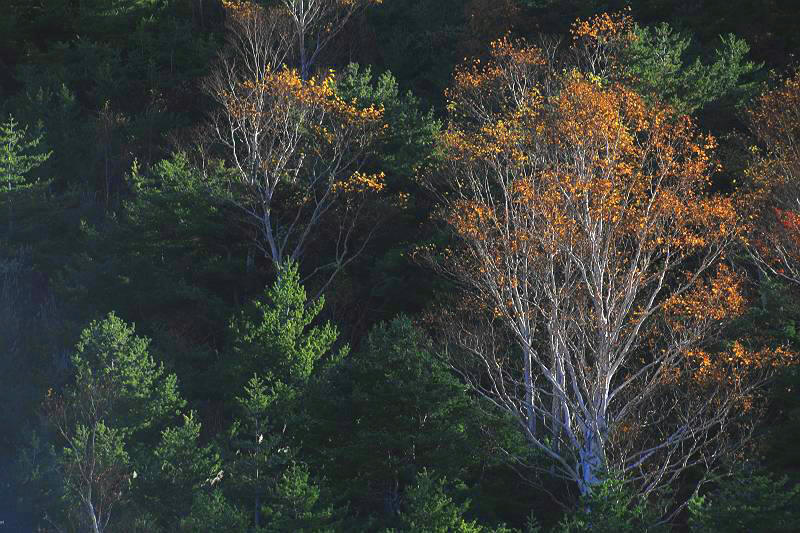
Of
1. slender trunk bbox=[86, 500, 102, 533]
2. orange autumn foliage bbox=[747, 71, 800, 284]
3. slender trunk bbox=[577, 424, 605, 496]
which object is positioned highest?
orange autumn foliage bbox=[747, 71, 800, 284]

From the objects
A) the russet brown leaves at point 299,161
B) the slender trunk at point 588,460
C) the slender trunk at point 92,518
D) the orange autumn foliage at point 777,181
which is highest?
the orange autumn foliage at point 777,181

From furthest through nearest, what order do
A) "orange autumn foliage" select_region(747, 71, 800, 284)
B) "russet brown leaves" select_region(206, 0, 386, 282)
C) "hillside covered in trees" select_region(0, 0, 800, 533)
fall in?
"russet brown leaves" select_region(206, 0, 386, 282) → "orange autumn foliage" select_region(747, 71, 800, 284) → "hillside covered in trees" select_region(0, 0, 800, 533)

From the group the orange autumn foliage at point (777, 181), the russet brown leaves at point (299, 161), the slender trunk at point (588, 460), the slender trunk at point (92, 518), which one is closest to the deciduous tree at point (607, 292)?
the slender trunk at point (588, 460)

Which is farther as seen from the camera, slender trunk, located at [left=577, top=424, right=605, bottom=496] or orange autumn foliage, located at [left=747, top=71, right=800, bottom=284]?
orange autumn foliage, located at [left=747, top=71, right=800, bottom=284]

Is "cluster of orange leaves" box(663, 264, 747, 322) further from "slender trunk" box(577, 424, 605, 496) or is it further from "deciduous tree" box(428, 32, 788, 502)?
"slender trunk" box(577, 424, 605, 496)

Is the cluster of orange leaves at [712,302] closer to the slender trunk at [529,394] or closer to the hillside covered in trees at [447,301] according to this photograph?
the hillside covered in trees at [447,301]

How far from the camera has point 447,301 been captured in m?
33.2

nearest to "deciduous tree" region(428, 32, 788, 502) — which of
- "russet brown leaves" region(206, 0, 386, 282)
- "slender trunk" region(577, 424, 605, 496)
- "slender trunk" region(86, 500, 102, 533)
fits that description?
"slender trunk" region(577, 424, 605, 496)

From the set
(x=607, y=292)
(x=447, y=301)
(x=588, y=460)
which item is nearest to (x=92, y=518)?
(x=447, y=301)

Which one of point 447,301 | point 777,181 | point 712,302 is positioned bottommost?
point 447,301

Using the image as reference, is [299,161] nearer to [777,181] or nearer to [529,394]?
[529,394]

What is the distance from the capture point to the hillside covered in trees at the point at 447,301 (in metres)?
26.7

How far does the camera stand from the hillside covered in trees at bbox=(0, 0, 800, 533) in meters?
26.7

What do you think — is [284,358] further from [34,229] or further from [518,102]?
[34,229]
